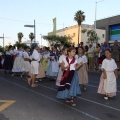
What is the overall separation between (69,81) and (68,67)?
1.29 ft

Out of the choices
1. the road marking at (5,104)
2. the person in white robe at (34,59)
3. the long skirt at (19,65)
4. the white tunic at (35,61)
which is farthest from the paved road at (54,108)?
the long skirt at (19,65)

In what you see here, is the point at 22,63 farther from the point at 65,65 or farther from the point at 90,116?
the point at 90,116

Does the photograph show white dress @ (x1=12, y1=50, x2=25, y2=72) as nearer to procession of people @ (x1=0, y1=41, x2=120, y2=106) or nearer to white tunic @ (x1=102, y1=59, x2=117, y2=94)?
procession of people @ (x1=0, y1=41, x2=120, y2=106)

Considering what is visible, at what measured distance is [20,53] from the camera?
A: 17.2 m

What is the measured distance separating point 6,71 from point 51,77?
6.72m

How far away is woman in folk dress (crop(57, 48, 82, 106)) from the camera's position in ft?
25.7

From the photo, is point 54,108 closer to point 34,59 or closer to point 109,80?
point 109,80

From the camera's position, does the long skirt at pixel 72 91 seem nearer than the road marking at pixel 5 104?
No

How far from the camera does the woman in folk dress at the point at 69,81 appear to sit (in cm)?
783

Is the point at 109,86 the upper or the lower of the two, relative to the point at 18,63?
lower

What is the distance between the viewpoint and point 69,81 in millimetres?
7879

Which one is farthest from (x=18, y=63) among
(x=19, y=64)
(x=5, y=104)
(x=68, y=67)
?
(x=68, y=67)

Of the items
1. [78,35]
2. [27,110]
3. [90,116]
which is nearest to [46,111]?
[27,110]

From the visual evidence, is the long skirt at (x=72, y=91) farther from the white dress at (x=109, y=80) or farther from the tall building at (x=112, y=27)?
the tall building at (x=112, y=27)
